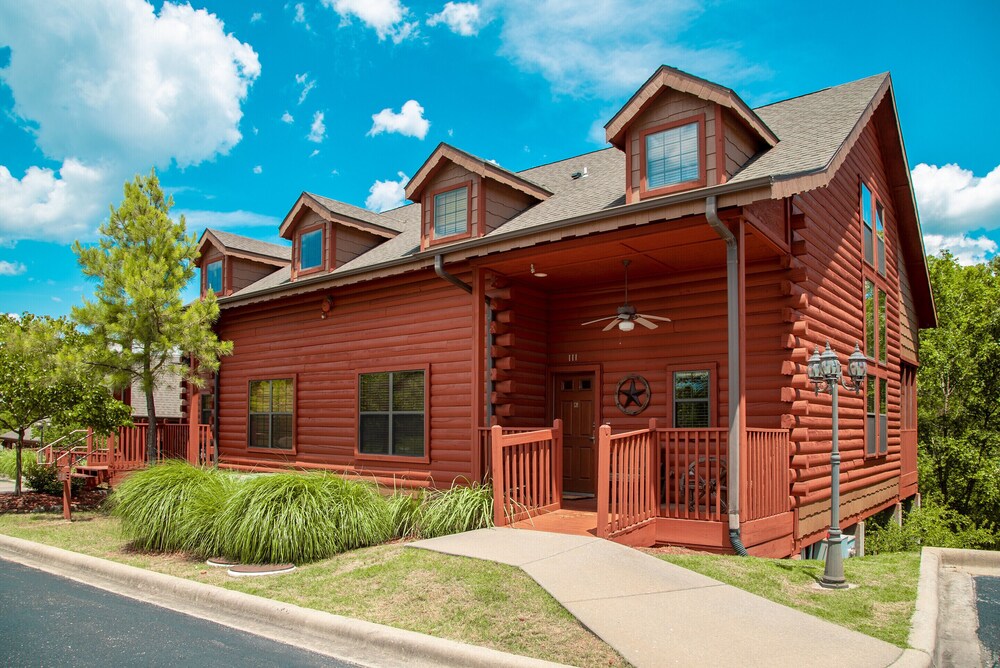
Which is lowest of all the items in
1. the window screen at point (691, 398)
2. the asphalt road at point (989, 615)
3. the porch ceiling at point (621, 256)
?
the asphalt road at point (989, 615)

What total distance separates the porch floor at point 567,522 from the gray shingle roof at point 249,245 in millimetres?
10951

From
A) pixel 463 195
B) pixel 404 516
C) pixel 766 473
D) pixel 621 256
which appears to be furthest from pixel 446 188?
pixel 766 473

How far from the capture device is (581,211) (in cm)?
1029

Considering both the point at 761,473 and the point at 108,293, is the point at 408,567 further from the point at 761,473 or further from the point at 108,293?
the point at 108,293

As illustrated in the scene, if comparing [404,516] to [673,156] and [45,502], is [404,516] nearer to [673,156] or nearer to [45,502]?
[673,156]

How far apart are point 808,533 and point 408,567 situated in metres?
5.98

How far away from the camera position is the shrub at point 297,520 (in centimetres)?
802

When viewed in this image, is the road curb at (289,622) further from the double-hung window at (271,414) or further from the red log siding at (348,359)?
the double-hung window at (271,414)

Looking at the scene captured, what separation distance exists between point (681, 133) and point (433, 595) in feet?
22.4

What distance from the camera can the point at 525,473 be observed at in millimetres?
9508

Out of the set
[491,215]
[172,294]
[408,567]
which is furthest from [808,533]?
[172,294]

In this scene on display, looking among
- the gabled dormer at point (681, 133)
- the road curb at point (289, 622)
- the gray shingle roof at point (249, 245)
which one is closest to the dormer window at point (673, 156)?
the gabled dormer at point (681, 133)

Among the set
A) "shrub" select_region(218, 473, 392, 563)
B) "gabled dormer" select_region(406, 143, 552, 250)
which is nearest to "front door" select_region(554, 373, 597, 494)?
"gabled dormer" select_region(406, 143, 552, 250)

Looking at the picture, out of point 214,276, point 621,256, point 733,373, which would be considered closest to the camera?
point 733,373
